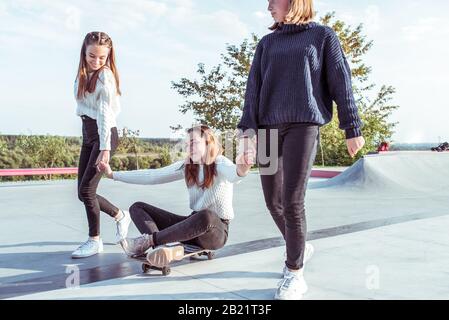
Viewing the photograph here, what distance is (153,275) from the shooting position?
2.79 m

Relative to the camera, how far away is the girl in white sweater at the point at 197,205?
2.86 metres

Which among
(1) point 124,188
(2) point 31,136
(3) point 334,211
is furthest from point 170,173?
(2) point 31,136

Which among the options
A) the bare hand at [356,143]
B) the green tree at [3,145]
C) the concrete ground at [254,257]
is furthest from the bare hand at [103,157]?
the green tree at [3,145]

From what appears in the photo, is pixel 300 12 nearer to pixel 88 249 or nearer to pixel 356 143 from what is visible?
pixel 356 143

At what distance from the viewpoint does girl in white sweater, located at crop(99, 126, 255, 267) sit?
2.86 metres

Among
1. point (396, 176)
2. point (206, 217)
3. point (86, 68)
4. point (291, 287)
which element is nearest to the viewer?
point (291, 287)

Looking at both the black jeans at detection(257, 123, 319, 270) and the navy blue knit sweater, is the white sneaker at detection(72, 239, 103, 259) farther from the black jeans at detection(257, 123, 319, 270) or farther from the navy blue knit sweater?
the navy blue knit sweater

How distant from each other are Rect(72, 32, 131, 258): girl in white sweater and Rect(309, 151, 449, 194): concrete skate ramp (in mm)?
5245

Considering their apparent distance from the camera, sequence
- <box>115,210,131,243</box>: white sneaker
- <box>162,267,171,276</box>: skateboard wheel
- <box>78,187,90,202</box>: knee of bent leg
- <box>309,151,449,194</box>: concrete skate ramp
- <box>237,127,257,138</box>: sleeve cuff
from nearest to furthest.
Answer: <box>237,127,257,138</box>: sleeve cuff, <box>162,267,171,276</box>: skateboard wheel, <box>78,187,90,202</box>: knee of bent leg, <box>115,210,131,243</box>: white sneaker, <box>309,151,449,194</box>: concrete skate ramp

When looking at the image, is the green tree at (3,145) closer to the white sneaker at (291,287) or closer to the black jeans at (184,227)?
the black jeans at (184,227)

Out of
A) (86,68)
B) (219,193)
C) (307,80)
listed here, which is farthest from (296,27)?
(86,68)

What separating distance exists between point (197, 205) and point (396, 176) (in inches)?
241

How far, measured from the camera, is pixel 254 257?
3.22 meters

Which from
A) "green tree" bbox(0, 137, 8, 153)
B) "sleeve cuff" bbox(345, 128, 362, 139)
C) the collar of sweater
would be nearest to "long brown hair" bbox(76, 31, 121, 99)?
the collar of sweater
